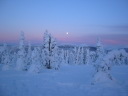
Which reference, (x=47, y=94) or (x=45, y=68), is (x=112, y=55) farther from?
(x=45, y=68)

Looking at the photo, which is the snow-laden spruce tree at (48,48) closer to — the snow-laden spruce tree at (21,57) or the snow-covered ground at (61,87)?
the snow-laden spruce tree at (21,57)

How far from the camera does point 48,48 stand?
43.4 metres

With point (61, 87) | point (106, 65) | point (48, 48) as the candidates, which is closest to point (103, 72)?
point (106, 65)

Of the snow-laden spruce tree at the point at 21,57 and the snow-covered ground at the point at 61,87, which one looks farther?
the snow-laden spruce tree at the point at 21,57

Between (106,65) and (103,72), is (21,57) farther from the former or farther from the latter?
(106,65)

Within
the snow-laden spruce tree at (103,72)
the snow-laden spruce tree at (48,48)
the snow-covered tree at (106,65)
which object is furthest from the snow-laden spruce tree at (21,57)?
the snow-covered tree at (106,65)

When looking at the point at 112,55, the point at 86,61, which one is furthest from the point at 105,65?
the point at 86,61

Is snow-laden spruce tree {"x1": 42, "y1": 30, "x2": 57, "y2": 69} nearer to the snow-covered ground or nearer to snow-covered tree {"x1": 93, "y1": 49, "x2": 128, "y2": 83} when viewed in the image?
the snow-covered ground

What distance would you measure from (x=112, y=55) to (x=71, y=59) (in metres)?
Answer: 71.4

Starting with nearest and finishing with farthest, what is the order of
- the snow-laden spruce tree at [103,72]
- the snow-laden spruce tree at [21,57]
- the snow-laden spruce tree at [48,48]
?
the snow-laden spruce tree at [103,72] < the snow-laden spruce tree at [21,57] < the snow-laden spruce tree at [48,48]

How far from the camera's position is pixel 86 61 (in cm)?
8300


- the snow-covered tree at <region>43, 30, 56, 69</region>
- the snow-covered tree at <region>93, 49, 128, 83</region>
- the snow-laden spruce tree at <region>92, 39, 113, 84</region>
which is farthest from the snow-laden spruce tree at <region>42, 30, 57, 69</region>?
the snow-covered tree at <region>93, 49, 128, 83</region>

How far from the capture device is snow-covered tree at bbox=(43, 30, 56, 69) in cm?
4288

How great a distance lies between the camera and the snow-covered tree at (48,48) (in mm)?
42875
